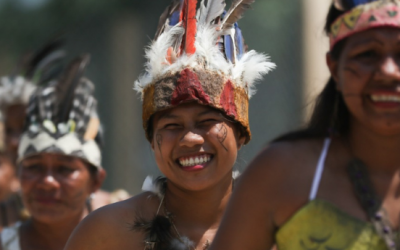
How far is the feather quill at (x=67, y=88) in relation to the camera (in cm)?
535

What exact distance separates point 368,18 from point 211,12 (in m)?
1.48

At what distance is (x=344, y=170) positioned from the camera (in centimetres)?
268

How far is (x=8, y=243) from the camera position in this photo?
16.5 ft

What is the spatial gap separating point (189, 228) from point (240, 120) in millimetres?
596

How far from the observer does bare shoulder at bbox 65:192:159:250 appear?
3.70 m

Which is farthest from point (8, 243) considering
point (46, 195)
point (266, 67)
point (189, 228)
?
point (266, 67)

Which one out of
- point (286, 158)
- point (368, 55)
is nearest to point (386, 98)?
point (368, 55)

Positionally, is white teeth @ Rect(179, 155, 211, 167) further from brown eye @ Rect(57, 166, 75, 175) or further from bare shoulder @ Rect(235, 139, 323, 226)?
brown eye @ Rect(57, 166, 75, 175)

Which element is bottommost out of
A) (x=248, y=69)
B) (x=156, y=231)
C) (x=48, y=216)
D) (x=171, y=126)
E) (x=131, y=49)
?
(x=48, y=216)

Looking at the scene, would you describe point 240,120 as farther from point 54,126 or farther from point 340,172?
point 54,126

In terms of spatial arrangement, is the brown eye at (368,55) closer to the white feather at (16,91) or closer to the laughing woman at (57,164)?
the laughing woman at (57,164)

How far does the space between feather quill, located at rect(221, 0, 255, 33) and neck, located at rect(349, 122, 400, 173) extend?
1463 mm

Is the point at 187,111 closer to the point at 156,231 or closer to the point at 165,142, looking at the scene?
the point at 165,142

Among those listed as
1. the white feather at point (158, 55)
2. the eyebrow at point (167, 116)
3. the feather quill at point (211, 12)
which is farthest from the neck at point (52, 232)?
the feather quill at point (211, 12)
